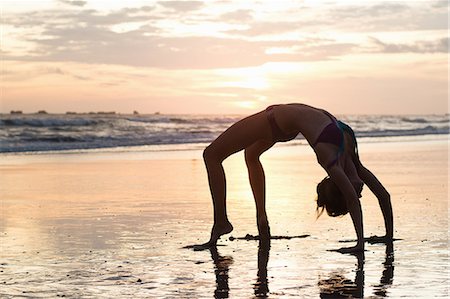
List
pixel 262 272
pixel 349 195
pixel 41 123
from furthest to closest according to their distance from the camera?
pixel 41 123, pixel 349 195, pixel 262 272

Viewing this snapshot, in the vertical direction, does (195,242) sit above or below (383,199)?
below

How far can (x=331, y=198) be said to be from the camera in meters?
6.89

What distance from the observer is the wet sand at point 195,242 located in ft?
17.2

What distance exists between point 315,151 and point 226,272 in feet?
5.10

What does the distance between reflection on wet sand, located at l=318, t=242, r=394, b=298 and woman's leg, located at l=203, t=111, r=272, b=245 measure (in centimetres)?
151

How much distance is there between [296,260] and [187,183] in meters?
7.20

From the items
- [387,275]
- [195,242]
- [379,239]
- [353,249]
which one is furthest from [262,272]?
[379,239]

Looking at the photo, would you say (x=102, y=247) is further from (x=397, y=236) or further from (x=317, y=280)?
(x=397, y=236)

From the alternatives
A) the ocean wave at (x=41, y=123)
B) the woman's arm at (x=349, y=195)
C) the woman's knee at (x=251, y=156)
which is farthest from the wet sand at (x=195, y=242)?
the ocean wave at (x=41, y=123)

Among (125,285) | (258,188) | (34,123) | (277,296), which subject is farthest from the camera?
(34,123)

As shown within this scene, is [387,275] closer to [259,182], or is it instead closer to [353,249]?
[353,249]

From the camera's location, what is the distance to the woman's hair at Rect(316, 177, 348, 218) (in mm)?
6863

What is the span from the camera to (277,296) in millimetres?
4922

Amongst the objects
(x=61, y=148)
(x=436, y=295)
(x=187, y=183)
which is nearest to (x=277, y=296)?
(x=436, y=295)
